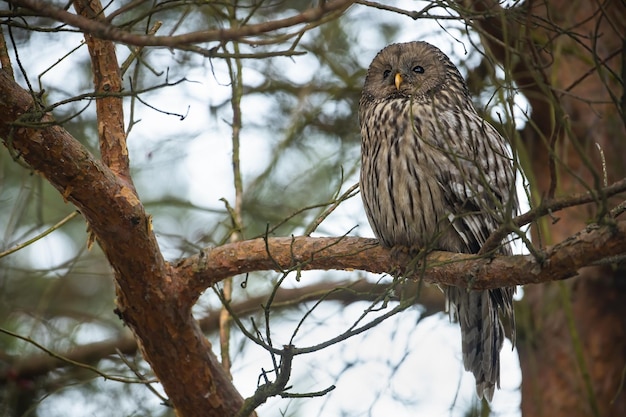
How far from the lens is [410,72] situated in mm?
4246

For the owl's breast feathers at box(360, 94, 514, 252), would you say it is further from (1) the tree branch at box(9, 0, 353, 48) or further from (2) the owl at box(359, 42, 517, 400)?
(1) the tree branch at box(9, 0, 353, 48)

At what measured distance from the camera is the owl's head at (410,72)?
4.18 m

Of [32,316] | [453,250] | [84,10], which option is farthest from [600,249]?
[32,316]

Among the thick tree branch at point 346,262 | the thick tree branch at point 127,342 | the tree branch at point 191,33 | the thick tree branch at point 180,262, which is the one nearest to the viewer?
the tree branch at point 191,33

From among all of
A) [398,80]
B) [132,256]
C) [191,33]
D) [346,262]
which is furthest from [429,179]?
[191,33]

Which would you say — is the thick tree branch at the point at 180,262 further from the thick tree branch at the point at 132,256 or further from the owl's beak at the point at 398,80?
the owl's beak at the point at 398,80

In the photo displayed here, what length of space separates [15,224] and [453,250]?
2.38m

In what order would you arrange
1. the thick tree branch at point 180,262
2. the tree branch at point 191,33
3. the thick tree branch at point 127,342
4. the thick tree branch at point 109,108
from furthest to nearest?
the thick tree branch at point 127,342, the thick tree branch at point 109,108, the thick tree branch at point 180,262, the tree branch at point 191,33

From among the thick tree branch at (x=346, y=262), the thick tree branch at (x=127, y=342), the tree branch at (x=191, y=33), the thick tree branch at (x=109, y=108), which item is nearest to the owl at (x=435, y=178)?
the thick tree branch at (x=346, y=262)

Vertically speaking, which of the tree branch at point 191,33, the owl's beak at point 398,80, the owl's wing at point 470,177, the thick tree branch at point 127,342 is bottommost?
the tree branch at point 191,33

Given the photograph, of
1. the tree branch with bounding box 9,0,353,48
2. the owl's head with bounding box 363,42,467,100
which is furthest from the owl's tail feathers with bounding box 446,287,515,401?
the tree branch with bounding box 9,0,353,48

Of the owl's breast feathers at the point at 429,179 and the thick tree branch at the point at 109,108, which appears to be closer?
the thick tree branch at the point at 109,108

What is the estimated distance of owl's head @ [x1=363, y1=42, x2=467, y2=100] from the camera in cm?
418

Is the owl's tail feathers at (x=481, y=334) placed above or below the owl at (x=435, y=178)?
below
